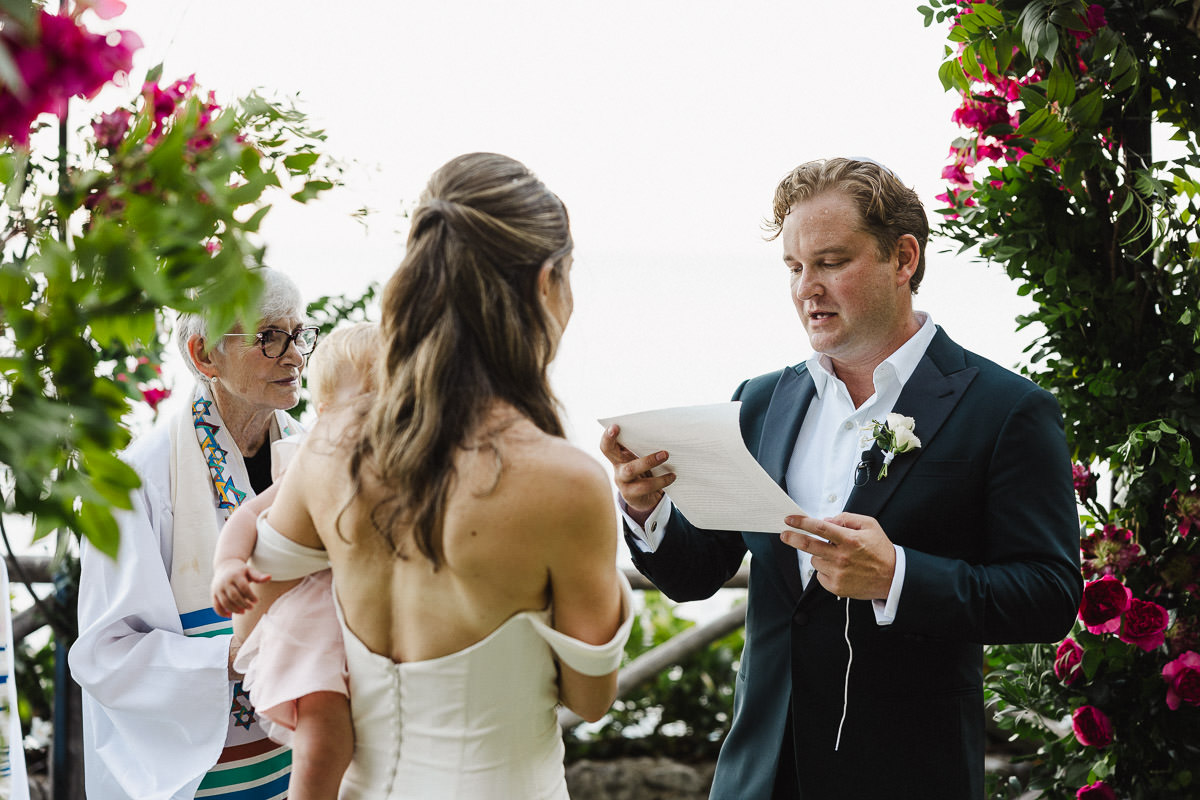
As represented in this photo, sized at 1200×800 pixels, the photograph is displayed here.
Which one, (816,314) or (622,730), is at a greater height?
(816,314)

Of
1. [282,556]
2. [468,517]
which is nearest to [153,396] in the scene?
[282,556]

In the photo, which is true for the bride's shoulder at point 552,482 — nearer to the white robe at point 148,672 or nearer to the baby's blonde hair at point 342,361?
the baby's blonde hair at point 342,361

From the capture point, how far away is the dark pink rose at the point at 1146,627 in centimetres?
239

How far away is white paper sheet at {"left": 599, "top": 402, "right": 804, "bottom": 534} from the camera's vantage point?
164cm

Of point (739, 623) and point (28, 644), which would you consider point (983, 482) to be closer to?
point (739, 623)

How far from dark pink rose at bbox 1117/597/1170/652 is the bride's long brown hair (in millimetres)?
1701

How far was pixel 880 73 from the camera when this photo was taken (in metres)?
5.70

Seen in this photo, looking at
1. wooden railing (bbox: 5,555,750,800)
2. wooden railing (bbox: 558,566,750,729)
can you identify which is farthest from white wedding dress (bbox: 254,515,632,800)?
wooden railing (bbox: 558,566,750,729)

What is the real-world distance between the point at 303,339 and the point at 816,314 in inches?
42.6

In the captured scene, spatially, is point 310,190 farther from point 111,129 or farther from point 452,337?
point 111,129

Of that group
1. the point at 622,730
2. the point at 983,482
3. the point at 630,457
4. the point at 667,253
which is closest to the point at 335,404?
the point at 630,457

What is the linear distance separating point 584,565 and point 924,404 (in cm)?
86

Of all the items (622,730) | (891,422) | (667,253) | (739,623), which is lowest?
(622,730)

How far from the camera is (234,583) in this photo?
5.00 ft
